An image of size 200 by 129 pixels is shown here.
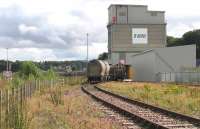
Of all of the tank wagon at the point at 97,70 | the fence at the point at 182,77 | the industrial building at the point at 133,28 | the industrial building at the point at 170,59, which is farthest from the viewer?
the industrial building at the point at 133,28

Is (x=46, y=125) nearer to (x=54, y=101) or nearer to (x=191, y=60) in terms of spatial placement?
(x=54, y=101)

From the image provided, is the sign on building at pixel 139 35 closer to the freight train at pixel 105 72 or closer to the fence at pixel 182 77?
the fence at pixel 182 77

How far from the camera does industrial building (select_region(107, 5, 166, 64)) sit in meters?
118

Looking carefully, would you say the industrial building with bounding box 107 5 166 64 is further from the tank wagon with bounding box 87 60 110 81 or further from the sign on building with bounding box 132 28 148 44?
the tank wagon with bounding box 87 60 110 81

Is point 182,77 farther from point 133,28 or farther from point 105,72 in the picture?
point 133,28

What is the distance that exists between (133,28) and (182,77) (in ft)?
175

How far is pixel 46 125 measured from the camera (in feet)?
49.5

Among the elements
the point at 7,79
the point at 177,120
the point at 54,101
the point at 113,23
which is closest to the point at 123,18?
the point at 113,23

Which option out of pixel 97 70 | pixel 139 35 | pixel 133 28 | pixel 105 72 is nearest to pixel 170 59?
pixel 105 72

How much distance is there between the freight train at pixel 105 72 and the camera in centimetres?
6744

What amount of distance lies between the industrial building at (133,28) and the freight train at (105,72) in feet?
137

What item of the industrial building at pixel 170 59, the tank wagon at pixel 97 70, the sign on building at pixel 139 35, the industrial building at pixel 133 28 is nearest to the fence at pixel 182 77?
the industrial building at pixel 170 59

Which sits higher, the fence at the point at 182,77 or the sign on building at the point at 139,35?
the sign on building at the point at 139,35

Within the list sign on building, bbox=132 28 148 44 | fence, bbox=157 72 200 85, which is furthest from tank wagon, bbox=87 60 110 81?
sign on building, bbox=132 28 148 44
